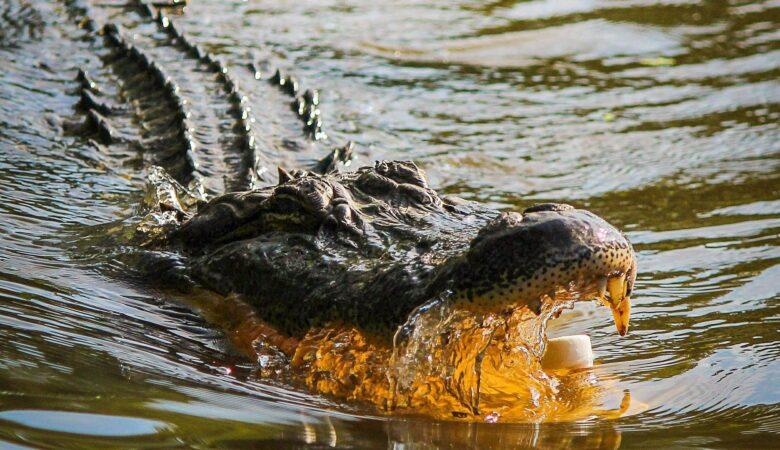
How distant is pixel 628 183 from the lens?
6664 millimetres

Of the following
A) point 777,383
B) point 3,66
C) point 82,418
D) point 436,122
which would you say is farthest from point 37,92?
point 777,383

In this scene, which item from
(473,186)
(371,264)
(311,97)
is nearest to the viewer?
(371,264)

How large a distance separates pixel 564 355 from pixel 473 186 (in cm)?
263

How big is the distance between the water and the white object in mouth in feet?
0.30

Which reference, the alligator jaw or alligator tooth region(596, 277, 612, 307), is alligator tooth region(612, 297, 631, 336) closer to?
the alligator jaw

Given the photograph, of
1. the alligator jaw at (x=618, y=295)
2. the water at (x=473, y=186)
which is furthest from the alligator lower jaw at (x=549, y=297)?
the water at (x=473, y=186)

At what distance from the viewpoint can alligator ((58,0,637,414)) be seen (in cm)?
307

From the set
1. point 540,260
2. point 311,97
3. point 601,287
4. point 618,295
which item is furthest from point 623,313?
point 311,97

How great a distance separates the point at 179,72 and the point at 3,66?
1132 millimetres

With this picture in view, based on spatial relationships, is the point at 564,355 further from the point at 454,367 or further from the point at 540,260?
the point at 540,260

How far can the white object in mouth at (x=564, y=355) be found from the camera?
385 centimetres

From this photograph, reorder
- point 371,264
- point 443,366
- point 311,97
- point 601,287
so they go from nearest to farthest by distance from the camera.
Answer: point 601,287 < point 443,366 < point 371,264 < point 311,97

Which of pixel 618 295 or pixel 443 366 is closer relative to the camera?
pixel 618 295

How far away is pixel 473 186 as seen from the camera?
639cm
